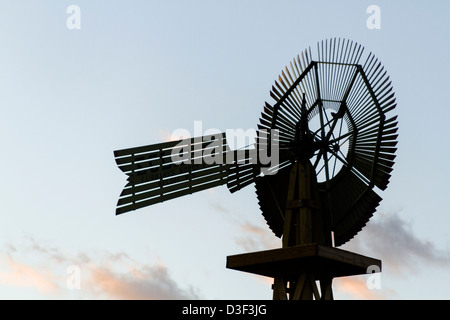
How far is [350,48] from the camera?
16141 mm

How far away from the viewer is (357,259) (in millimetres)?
14492

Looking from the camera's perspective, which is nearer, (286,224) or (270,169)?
(286,224)

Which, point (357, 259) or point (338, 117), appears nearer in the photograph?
point (357, 259)

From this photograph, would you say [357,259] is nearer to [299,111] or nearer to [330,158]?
[330,158]

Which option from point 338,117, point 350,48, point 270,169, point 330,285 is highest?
point 350,48

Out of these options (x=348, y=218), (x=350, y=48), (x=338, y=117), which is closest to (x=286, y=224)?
(x=348, y=218)

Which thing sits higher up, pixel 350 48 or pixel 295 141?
pixel 350 48
